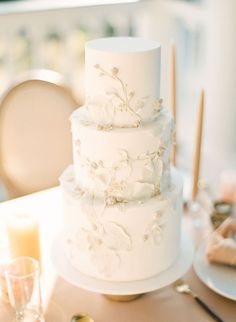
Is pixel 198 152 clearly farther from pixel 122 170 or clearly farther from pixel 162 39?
pixel 162 39

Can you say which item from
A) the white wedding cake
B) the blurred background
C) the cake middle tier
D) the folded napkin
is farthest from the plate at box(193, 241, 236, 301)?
the blurred background

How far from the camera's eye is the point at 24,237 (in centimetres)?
140

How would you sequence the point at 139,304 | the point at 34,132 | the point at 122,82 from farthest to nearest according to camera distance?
the point at 34,132
the point at 139,304
the point at 122,82

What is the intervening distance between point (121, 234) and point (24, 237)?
0.95 feet

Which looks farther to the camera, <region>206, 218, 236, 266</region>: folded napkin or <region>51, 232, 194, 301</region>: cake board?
<region>206, 218, 236, 266</region>: folded napkin

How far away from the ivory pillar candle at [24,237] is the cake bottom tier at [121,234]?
13 centimetres

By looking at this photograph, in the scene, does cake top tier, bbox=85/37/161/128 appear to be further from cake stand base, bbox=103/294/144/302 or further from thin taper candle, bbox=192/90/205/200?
cake stand base, bbox=103/294/144/302

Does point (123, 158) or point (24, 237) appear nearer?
point (123, 158)

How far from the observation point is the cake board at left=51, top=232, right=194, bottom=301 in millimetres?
1247

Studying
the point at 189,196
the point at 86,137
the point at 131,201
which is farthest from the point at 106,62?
the point at 189,196

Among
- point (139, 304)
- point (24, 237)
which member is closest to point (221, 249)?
point (139, 304)

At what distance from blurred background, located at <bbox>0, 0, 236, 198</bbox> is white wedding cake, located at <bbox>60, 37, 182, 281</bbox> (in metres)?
1.93

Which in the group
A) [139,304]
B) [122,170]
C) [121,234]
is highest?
[122,170]

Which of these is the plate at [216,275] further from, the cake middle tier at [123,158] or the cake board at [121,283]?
the cake middle tier at [123,158]
